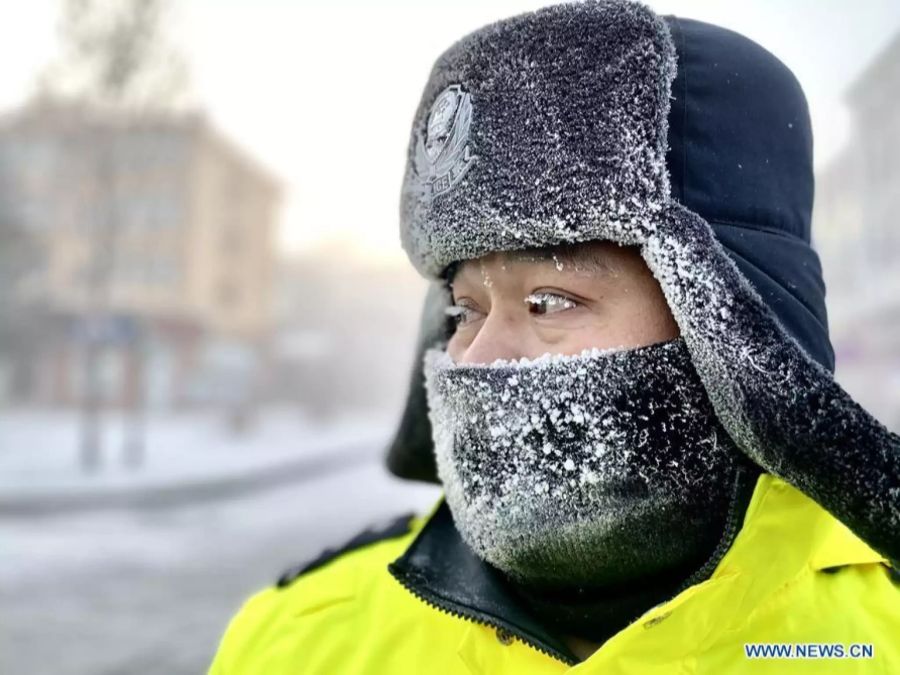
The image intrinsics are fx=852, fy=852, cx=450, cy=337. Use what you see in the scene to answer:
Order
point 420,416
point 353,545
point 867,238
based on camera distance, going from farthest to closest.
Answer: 1. point 867,238
2. point 420,416
3. point 353,545

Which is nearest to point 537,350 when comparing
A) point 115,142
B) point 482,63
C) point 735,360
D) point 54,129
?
point 735,360

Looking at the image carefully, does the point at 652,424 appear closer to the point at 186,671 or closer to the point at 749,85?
the point at 749,85

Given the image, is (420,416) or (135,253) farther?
(135,253)

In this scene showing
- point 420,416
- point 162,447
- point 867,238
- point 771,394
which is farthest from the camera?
point 162,447

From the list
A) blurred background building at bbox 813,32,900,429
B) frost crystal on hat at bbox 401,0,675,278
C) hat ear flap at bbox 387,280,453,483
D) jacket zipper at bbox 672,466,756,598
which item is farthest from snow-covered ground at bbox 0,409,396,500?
jacket zipper at bbox 672,466,756,598

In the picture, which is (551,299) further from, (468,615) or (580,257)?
(468,615)

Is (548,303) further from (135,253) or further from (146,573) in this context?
(135,253)

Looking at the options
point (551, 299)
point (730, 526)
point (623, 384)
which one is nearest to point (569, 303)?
point (551, 299)

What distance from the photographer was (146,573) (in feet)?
22.1

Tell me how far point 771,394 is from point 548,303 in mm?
368

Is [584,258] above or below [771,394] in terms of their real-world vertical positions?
above

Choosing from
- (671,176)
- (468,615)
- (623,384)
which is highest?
(671,176)

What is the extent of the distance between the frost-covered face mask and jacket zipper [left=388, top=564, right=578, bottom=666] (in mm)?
78

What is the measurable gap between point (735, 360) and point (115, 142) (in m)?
13.9
